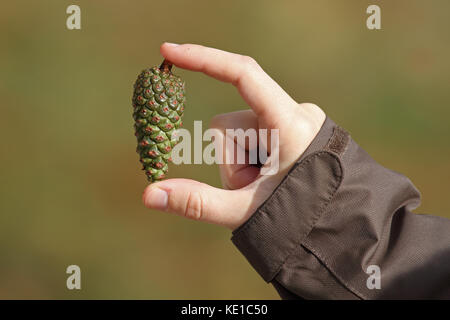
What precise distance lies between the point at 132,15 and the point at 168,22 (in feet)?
0.66

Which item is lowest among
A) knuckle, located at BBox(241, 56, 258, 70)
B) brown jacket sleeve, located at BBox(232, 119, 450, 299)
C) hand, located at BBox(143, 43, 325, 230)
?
brown jacket sleeve, located at BBox(232, 119, 450, 299)

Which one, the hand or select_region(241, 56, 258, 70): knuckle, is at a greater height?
select_region(241, 56, 258, 70): knuckle

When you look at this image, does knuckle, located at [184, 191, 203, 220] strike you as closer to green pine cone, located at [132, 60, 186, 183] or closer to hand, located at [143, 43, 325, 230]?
hand, located at [143, 43, 325, 230]

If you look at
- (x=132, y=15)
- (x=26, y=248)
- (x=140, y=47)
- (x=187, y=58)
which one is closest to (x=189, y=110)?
(x=140, y=47)

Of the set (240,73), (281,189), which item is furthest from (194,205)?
(240,73)

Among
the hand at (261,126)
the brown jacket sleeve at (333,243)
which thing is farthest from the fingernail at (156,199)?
the brown jacket sleeve at (333,243)

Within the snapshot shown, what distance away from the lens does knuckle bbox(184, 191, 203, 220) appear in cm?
100

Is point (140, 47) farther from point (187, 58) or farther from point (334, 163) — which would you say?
point (334, 163)

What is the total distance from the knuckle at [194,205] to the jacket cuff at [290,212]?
0.35ft

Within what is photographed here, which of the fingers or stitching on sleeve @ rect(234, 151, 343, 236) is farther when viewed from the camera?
the fingers

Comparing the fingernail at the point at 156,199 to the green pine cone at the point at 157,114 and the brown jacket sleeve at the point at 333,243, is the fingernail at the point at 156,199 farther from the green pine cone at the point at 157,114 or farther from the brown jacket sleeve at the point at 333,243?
the brown jacket sleeve at the point at 333,243

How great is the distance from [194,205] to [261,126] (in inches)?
9.4

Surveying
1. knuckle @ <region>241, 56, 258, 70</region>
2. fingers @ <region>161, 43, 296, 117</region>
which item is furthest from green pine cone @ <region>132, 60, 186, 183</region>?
knuckle @ <region>241, 56, 258, 70</region>

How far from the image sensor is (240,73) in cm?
103
